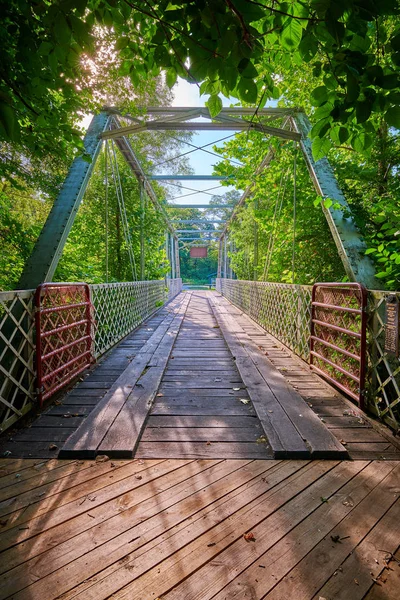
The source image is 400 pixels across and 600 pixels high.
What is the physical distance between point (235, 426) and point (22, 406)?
5.58 feet

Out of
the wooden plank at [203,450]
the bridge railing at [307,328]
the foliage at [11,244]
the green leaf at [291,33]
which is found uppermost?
the green leaf at [291,33]

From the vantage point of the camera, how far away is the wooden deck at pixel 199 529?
3.64ft

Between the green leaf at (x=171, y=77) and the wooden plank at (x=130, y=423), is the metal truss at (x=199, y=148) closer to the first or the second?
the green leaf at (x=171, y=77)

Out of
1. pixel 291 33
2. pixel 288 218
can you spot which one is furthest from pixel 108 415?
pixel 288 218

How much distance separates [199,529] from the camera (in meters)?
1.36

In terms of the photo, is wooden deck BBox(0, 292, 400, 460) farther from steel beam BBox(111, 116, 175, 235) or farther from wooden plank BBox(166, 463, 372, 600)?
steel beam BBox(111, 116, 175, 235)

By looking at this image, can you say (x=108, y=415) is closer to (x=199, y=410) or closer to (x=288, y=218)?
(x=199, y=410)

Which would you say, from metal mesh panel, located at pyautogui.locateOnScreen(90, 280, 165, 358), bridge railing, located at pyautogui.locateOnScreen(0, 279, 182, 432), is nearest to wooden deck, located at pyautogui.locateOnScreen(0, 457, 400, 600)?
bridge railing, located at pyautogui.locateOnScreen(0, 279, 182, 432)

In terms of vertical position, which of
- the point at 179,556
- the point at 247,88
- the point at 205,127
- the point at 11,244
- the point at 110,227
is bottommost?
the point at 179,556

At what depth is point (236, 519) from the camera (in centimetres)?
142

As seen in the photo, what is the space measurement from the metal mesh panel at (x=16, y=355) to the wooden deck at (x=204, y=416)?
21cm

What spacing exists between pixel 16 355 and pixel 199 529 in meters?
1.81

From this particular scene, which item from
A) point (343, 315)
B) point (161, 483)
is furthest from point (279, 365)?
point (161, 483)

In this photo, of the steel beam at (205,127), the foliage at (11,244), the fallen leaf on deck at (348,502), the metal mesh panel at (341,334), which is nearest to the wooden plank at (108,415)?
the fallen leaf on deck at (348,502)
